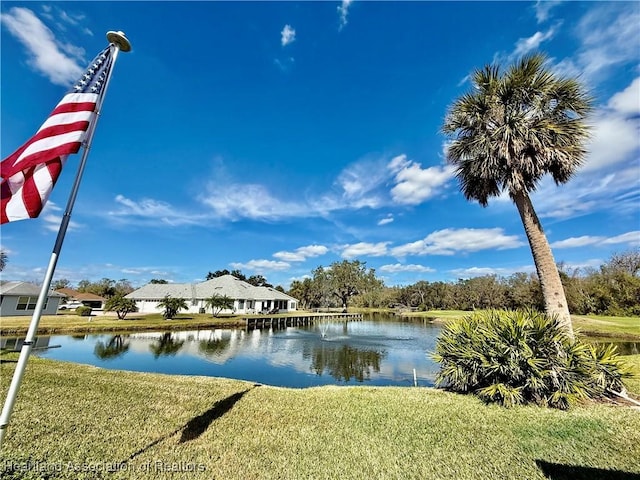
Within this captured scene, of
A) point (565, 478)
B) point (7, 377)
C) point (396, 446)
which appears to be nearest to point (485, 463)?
point (565, 478)

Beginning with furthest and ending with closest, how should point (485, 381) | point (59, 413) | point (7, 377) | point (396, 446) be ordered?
point (7, 377), point (485, 381), point (59, 413), point (396, 446)

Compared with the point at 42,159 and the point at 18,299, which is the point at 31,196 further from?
the point at 18,299

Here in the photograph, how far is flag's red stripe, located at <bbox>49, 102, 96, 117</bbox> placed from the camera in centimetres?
355

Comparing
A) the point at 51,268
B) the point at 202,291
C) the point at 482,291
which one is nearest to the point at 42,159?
the point at 51,268

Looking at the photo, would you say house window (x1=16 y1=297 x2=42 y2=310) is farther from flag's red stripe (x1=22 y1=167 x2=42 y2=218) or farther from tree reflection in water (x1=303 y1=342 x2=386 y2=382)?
flag's red stripe (x1=22 y1=167 x2=42 y2=218)

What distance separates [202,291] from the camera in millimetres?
46469

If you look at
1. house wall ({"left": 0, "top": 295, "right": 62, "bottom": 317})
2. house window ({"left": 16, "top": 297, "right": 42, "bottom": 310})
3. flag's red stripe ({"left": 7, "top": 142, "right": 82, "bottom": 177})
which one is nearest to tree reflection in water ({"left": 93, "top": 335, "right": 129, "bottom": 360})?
house wall ({"left": 0, "top": 295, "right": 62, "bottom": 317})

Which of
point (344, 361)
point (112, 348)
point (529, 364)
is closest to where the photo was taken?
point (529, 364)

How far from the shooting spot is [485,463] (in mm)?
3984

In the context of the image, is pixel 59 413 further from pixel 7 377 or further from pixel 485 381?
pixel 485 381

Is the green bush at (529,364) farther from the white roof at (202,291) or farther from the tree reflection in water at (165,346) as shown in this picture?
the white roof at (202,291)

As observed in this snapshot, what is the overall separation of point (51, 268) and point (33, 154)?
124 centimetres

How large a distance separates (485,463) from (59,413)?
22.5 ft

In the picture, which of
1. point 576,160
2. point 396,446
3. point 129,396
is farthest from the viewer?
point 576,160
